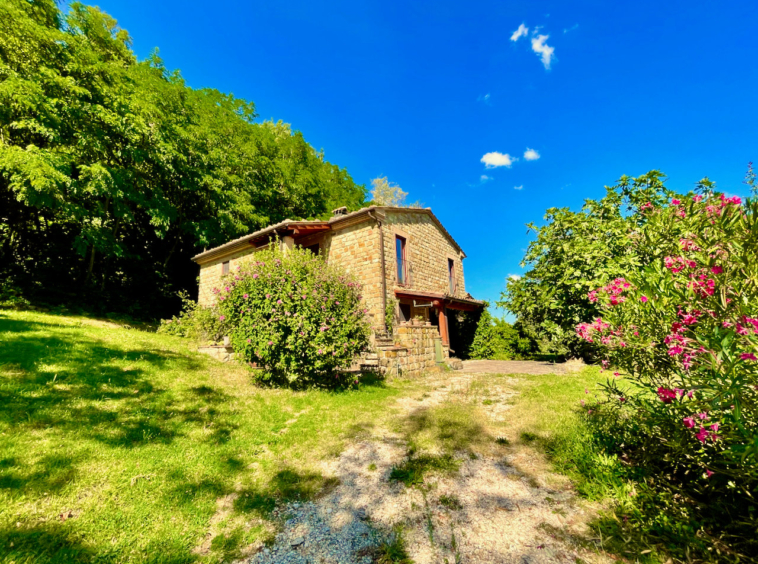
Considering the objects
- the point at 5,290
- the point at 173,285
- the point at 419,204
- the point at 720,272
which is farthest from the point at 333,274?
the point at 419,204

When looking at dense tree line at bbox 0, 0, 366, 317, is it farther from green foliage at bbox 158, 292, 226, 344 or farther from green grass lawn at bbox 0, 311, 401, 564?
green grass lawn at bbox 0, 311, 401, 564

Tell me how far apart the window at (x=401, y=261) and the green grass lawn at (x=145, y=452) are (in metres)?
6.76

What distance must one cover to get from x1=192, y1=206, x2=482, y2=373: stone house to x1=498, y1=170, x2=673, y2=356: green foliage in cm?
365

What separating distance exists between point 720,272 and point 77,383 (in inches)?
320

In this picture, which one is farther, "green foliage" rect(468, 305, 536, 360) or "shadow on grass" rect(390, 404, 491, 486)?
"green foliage" rect(468, 305, 536, 360)

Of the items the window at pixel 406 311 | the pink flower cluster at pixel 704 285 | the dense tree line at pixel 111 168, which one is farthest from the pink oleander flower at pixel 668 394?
the dense tree line at pixel 111 168

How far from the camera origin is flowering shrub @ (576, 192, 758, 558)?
1784 millimetres

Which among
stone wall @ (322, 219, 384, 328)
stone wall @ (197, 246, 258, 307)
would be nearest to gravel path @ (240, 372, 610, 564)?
stone wall @ (322, 219, 384, 328)

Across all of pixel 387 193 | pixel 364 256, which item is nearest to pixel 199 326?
pixel 364 256

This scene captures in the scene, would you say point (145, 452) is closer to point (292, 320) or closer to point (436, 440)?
point (292, 320)

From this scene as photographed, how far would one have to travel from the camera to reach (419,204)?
3130 centimetres

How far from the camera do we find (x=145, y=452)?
11.5 feet

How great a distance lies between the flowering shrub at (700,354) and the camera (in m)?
1.78

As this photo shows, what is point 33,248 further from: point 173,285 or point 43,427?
point 43,427
